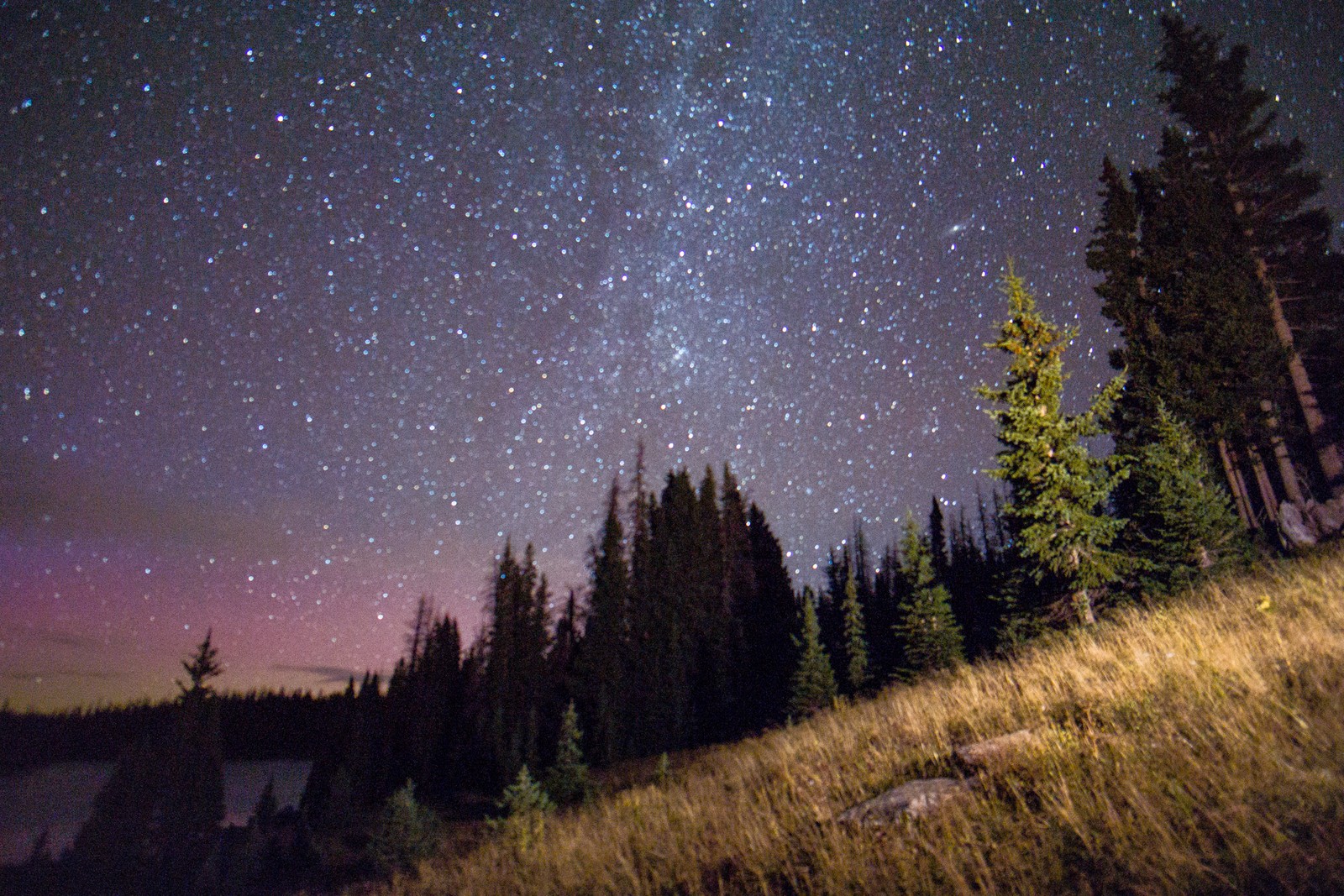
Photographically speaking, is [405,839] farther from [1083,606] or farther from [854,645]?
[854,645]

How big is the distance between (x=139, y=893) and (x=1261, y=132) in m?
81.3

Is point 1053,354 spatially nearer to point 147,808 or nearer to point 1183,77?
point 1183,77

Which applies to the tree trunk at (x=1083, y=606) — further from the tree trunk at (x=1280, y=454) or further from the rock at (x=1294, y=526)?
the tree trunk at (x=1280, y=454)

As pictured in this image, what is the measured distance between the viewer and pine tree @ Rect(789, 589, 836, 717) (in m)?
27.6

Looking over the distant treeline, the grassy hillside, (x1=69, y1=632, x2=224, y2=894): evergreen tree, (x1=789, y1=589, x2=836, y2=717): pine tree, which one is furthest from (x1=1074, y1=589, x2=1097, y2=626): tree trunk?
the distant treeline

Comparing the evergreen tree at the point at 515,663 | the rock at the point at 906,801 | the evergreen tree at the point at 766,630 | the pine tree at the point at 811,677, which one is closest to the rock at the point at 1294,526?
the pine tree at the point at 811,677

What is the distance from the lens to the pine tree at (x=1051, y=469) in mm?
13430

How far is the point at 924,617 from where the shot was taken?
23.2 metres

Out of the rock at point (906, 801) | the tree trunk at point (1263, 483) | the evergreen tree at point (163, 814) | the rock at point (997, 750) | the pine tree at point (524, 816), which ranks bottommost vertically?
the evergreen tree at point (163, 814)

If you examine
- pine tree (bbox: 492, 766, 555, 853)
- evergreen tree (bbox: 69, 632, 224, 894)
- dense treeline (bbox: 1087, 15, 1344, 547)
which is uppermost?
dense treeline (bbox: 1087, 15, 1344, 547)

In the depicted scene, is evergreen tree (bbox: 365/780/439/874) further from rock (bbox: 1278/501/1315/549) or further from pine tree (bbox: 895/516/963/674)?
rock (bbox: 1278/501/1315/549)

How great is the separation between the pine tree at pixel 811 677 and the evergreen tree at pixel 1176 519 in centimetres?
1421

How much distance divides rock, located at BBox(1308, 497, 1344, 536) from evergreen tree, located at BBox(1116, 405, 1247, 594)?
392 centimetres

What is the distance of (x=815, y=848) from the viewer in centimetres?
504
